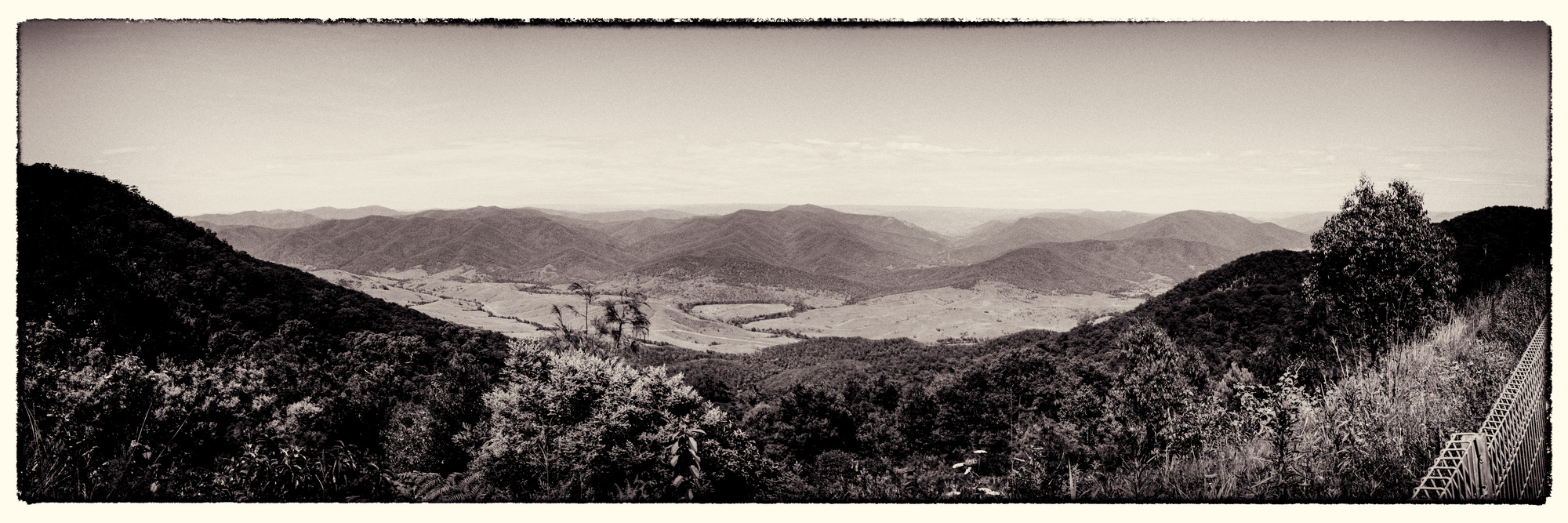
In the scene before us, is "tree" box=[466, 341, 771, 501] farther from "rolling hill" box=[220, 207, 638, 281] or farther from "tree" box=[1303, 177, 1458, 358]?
"rolling hill" box=[220, 207, 638, 281]

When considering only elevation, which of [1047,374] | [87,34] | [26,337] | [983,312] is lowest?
[983,312]

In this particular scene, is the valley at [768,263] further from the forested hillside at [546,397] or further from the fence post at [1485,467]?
the fence post at [1485,467]

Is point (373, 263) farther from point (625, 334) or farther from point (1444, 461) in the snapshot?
point (1444, 461)

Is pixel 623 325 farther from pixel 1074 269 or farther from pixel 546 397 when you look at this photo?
pixel 1074 269

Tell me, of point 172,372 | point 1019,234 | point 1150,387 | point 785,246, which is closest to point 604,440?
point 172,372

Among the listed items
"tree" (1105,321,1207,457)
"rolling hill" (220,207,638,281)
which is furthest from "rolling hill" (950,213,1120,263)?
"tree" (1105,321,1207,457)

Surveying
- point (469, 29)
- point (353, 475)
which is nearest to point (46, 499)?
point (353, 475)
